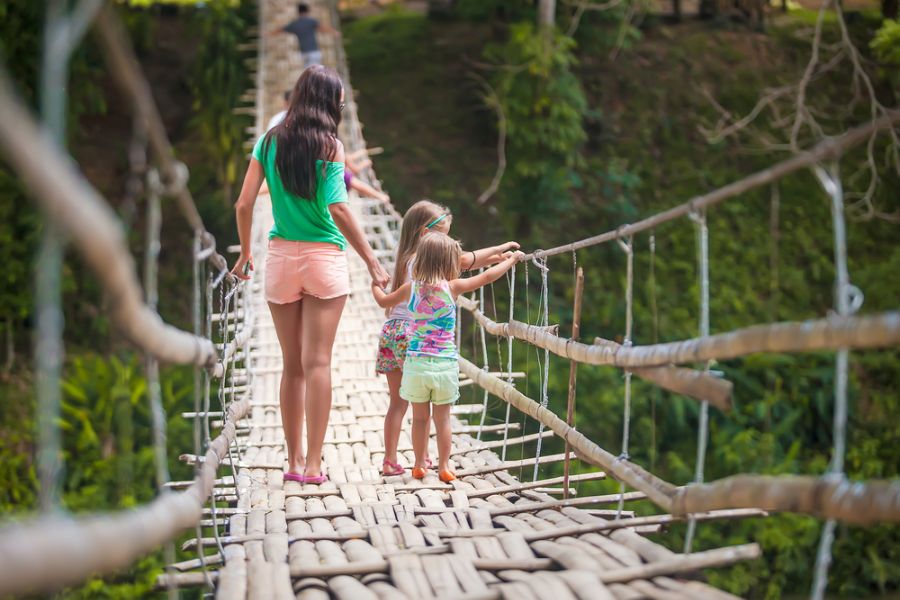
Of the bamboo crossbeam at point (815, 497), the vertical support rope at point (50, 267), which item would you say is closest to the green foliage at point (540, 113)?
the bamboo crossbeam at point (815, 497)

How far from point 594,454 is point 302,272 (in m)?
0.83

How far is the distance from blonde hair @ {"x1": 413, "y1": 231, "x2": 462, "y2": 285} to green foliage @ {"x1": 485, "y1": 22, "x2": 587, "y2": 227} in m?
5.77

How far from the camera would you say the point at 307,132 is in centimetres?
255

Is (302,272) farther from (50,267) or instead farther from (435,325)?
(50,267)

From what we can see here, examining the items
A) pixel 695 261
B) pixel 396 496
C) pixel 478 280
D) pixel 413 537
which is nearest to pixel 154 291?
pixel 413 537

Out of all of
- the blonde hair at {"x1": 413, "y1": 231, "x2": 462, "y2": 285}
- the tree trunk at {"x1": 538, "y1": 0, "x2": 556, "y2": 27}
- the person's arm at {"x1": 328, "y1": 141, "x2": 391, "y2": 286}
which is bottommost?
the blonde hair at {"x1": 413, "y1": 231, "x2": 462, "y2": 285}

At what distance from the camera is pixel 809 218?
32.2 feet

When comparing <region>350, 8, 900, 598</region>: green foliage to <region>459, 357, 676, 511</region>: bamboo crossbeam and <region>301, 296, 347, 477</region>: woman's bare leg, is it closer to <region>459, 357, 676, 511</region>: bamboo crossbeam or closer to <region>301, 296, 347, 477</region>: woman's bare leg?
<region>459, 357, 676, 511</region>: bamboo crossbeam

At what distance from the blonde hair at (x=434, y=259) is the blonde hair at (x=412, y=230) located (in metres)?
0.07

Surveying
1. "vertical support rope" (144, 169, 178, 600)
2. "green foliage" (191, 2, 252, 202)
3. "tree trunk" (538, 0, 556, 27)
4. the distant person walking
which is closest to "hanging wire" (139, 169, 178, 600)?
"vertical support rope" (144, 169, 178, 600)

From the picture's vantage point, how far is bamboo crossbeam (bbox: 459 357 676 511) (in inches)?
71.2

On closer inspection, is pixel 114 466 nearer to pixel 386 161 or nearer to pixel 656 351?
pixel 386 161

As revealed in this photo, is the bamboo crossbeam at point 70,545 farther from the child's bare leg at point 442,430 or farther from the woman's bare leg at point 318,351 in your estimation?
the child's bare leg at point 442,430

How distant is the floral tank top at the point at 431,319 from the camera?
2725 mm
